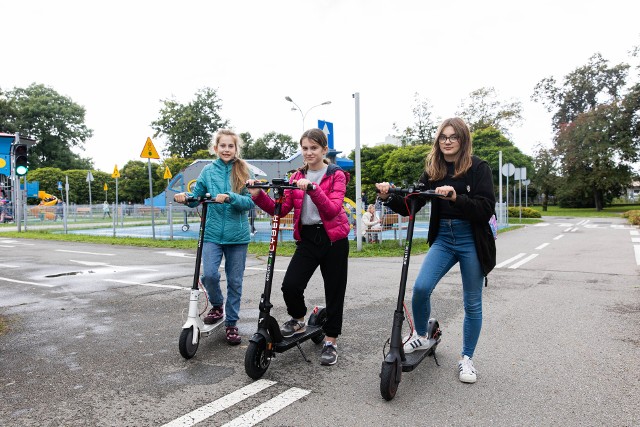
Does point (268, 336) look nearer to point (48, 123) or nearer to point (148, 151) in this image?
point (148, 151)

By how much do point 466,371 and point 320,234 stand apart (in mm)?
1513

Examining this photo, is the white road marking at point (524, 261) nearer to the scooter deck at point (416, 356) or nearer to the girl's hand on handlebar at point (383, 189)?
the scooter deck at point (416, 356)

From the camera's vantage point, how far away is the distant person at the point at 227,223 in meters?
4.34

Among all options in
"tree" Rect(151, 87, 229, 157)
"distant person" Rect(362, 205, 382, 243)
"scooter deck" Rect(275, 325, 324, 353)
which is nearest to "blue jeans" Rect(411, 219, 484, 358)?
"scooter deck" Rect(275, 325, 324, 353)

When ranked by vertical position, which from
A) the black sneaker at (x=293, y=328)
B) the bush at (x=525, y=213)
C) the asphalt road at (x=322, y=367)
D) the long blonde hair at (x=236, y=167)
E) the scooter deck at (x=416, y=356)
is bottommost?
the asphalt road at (x=322, y=367)

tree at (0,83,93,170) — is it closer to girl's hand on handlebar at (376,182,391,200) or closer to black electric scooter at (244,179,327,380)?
black electric scooter at (244,179,327,380)

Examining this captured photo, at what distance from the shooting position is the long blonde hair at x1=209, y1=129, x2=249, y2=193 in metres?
4.41

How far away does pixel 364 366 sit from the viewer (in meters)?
3.83

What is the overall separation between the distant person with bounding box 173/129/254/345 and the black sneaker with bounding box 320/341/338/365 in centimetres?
93

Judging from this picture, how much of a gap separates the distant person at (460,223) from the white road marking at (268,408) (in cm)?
98

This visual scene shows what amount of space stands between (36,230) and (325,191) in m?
22.4

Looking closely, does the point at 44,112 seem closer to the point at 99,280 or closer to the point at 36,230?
the point at 36,230

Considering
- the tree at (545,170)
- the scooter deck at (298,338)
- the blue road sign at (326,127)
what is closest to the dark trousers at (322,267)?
the scooter deck at (298,338)

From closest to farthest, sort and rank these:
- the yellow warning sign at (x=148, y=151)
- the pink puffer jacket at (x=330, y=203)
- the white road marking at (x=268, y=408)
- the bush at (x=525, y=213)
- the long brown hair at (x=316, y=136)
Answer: the white road marking at (x=268, y=408) < the pink puffer jacket at (x=330, y=203) < the long brown hair at (x=316, y=136) < the yellow warning sign at (x=148, y=151) < the bush at (x=525, y=213)
